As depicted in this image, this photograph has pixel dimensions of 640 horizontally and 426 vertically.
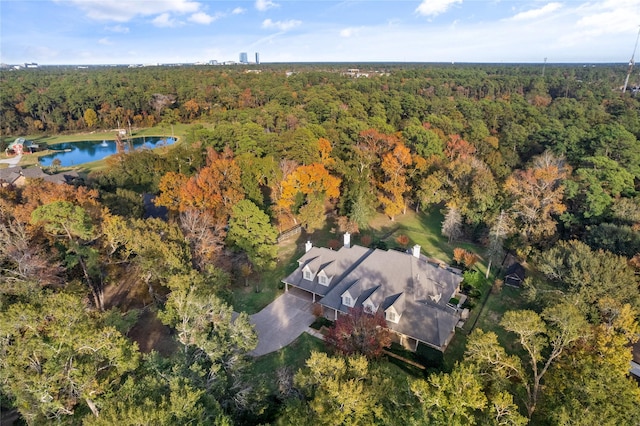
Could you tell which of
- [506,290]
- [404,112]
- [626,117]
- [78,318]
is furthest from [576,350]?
[404,112]

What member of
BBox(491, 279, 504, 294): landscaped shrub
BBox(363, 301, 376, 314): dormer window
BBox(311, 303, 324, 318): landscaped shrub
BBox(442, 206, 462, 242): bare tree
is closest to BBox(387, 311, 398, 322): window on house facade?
BBox(363, 301, 376, 314): dormer window

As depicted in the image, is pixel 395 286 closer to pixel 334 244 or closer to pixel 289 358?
pixel 289 358

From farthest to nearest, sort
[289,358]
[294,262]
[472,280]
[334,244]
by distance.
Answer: [334,244], [294,262], [472,280], [289,358]

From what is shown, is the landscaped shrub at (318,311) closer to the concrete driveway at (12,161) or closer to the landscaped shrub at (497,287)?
the landscaped shrub at (497,287)

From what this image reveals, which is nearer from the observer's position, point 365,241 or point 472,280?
point 472,280

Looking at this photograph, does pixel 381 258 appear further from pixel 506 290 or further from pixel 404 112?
pixel 404 112

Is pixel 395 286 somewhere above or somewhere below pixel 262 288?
above

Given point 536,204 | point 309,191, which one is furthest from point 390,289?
point 536,204
